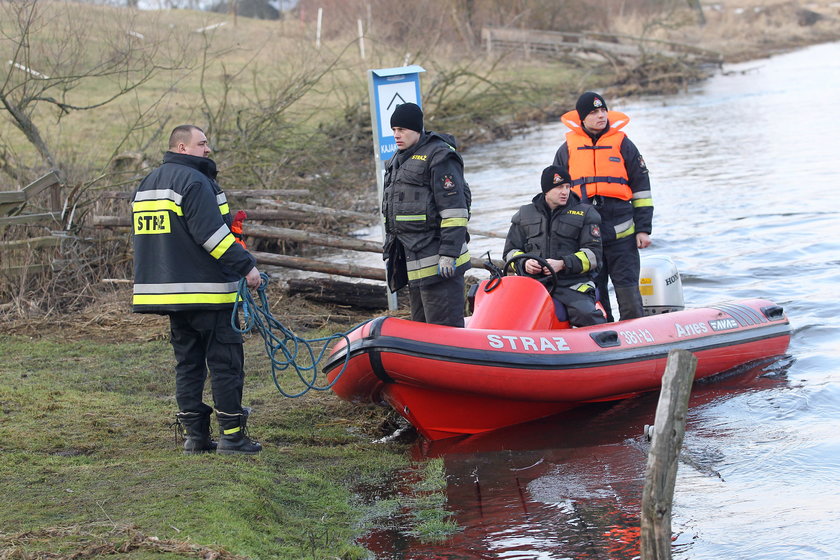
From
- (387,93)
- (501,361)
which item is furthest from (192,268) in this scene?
(387,93)

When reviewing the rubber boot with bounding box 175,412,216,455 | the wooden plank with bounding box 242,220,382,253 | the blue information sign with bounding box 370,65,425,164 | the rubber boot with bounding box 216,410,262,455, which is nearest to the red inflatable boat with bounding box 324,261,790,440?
the rubber boot with bounding box 216,410,262,455

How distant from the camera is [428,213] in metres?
6.36

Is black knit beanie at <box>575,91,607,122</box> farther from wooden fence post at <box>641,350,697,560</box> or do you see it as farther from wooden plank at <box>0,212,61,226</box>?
wooden plank at <box>0,212,61,226</box>

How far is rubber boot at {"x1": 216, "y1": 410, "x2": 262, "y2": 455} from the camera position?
A: 558cm

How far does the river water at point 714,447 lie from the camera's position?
4.88m

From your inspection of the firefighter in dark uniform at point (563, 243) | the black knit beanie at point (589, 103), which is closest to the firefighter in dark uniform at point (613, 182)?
the black knit beanie at point (589, 103)

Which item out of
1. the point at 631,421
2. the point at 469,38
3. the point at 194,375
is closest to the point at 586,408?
the point at 631,421

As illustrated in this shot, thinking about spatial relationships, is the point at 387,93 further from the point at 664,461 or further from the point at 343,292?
the point at 664,461

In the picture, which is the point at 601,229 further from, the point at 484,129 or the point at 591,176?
the point at 484,129

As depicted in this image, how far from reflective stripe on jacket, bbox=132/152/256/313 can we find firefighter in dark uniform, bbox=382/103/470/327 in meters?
1.34

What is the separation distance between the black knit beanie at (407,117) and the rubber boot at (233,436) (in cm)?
203

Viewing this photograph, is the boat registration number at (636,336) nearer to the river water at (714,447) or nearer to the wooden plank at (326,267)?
the river water at (714,447)

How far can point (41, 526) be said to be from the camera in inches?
171

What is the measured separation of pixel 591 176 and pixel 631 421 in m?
1.82
